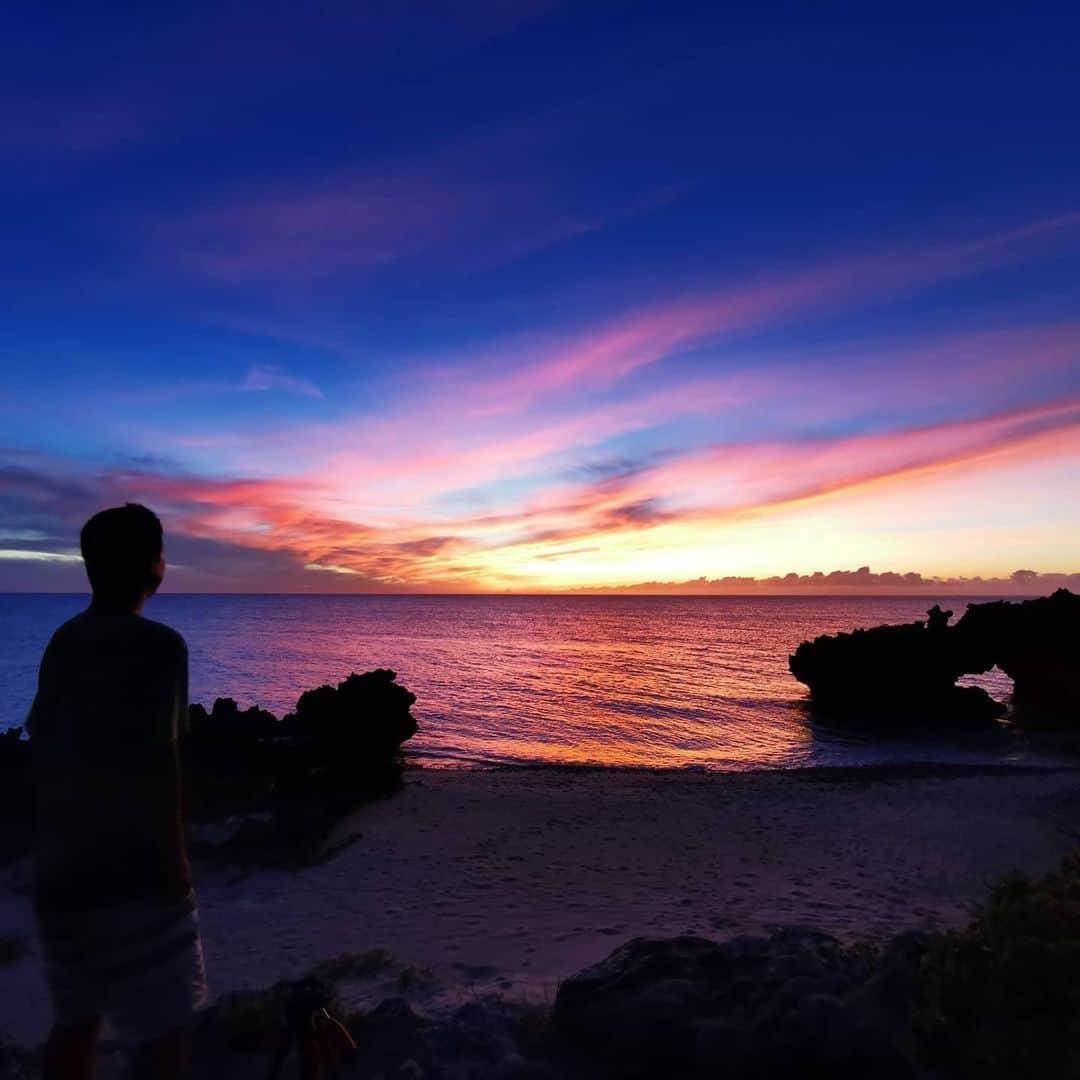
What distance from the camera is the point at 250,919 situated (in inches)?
454

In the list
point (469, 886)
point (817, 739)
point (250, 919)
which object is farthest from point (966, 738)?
point (250, 919)

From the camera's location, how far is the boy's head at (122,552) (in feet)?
10.6

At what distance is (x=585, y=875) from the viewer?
547 inches

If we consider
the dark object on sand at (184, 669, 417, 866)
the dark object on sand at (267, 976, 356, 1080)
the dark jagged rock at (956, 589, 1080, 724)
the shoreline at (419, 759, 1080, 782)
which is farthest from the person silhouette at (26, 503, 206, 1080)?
the dark jagged rock at (956, 589, 1080, 724)

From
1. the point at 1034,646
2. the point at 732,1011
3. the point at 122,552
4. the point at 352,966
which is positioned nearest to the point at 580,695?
the point at 1034,646

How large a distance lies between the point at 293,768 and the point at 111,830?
17735 millimetres

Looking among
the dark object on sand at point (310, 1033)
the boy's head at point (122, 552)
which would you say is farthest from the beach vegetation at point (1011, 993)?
the boy's head at point (122, 552)

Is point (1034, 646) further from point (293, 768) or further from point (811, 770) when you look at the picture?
point (293, 768)

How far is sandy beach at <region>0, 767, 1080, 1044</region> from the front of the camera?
9.62 metres

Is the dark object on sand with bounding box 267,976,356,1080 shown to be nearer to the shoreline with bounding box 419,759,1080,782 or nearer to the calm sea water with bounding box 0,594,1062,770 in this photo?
the shoreline with bounding box 419,759,1080,782

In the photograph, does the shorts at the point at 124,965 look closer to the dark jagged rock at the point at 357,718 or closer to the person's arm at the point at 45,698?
the person's arm at the point at 45,698

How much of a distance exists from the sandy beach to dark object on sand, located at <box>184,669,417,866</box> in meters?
0.79

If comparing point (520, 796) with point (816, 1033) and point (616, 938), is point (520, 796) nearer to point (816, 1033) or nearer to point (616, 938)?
point (616, 938)

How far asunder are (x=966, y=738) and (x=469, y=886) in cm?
2613
